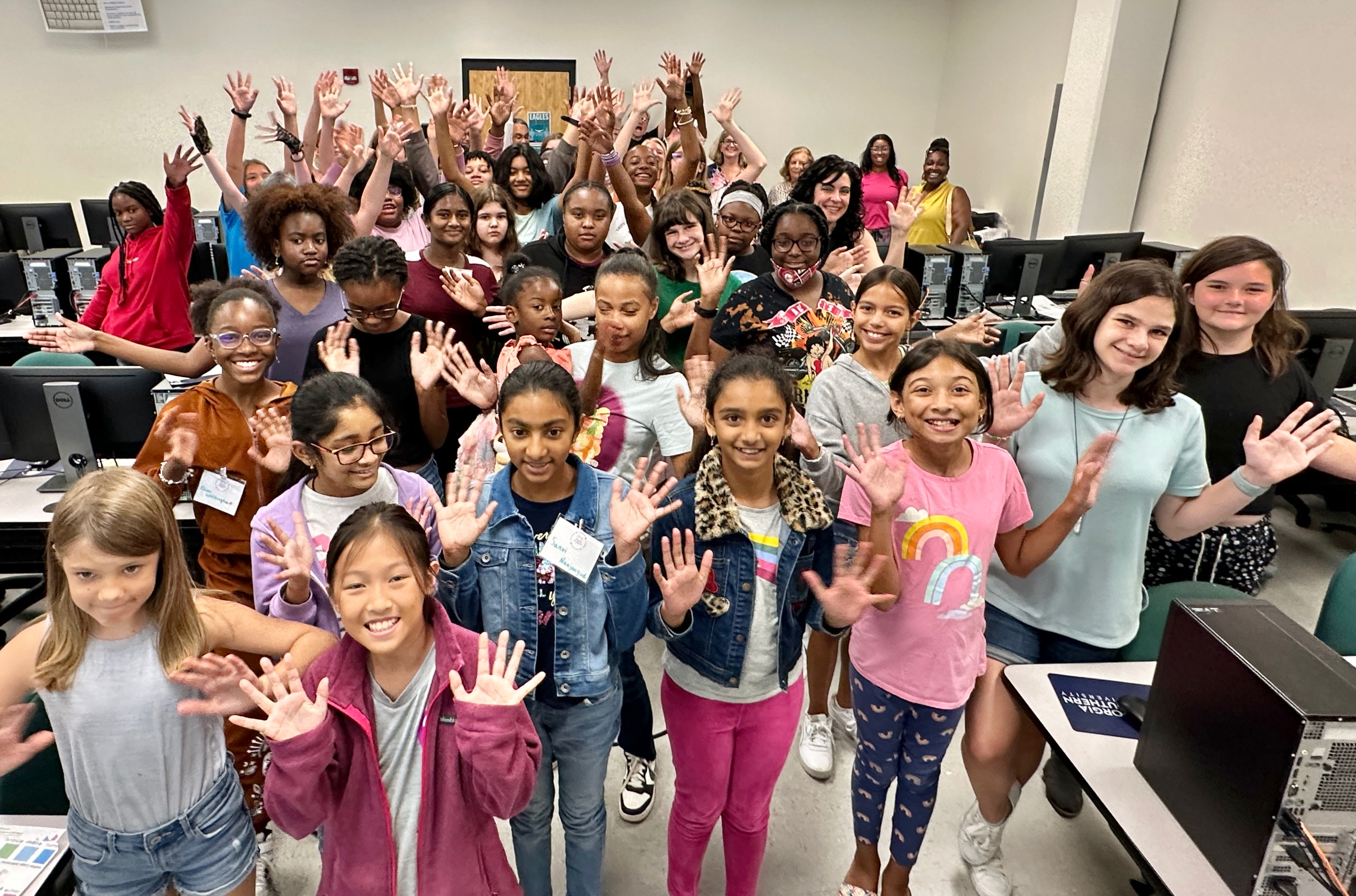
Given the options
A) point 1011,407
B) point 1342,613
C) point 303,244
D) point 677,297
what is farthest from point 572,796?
point 303,244

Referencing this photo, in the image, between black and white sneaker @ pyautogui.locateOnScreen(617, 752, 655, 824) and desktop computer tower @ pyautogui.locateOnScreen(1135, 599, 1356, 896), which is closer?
desktop computer tower @ pyautogui.locateOnScreen(1135, 599, 1356, 896)

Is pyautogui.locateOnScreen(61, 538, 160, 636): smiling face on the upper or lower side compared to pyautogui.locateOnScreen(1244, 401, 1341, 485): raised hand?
lower

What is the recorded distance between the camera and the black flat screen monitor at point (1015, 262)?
4453mm

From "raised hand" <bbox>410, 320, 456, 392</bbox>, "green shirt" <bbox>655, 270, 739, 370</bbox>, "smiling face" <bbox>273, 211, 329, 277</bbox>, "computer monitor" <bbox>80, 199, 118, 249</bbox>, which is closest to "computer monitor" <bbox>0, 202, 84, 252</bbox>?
"computer monitor" <bbox>80, 199, 118, 249</bbox>

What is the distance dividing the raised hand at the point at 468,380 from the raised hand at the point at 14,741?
1183 mm

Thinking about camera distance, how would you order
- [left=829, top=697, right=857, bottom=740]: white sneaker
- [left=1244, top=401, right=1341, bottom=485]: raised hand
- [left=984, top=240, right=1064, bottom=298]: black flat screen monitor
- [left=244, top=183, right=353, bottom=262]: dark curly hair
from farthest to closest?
[left=984, top=240, right=1064, bottom=298]: black flat screen monitor → [left=244, top=183, right=353, bottom=262]: dark curly hair → [left=829, top=697, right=857, bottom=740]: white sneaker → [left=1244, top=401, right=1341, bottom=485]: raised hand

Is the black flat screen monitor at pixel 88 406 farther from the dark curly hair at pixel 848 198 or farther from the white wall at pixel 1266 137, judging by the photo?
the white wall at pixel 1266 137

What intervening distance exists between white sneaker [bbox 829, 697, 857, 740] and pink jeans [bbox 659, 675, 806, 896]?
84cm

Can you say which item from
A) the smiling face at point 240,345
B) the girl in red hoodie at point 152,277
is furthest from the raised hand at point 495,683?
the girl in red hoodie at point 152,277

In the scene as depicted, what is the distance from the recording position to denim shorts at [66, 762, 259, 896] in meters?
1.38

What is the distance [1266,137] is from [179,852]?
19.8ft

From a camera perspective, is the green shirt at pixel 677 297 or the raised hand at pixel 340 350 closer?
the raised hand at pixel 340 350

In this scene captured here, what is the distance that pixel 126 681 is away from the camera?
1.35 m

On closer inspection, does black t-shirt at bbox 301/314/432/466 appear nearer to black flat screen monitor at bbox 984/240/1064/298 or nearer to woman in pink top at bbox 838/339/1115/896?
woman in pink top at bbox 838/339/1115/896
